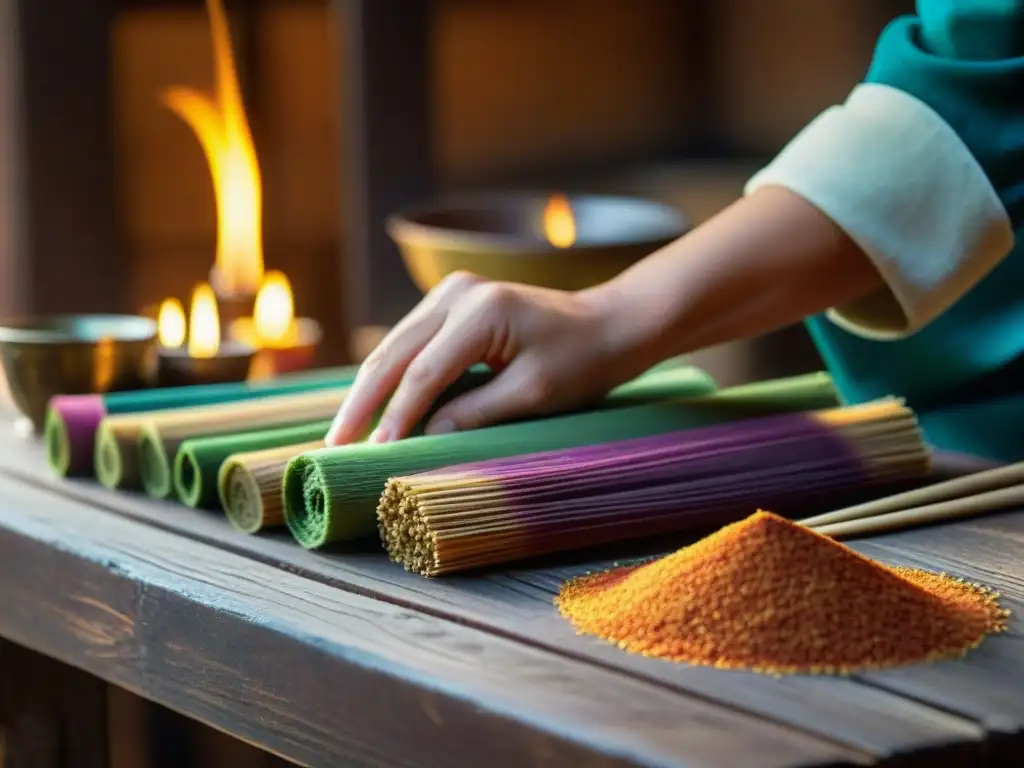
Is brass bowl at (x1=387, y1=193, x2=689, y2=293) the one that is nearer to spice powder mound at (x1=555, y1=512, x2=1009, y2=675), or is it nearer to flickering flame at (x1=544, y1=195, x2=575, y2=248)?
flickering flame at (x1=544, y1=195, x2=575, y2=248)

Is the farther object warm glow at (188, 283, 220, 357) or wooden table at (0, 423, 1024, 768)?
warm glow at (188, 283, 220, 357)

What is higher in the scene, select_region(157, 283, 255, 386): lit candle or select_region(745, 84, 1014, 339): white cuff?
select_region(745, 84, 1014, 339): white cuff

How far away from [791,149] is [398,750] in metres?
0.64

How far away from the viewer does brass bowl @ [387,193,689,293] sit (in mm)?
1254

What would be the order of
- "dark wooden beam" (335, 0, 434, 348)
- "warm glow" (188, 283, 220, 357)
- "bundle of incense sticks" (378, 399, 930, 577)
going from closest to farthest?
1. "bundle of incense sticks" (378, 399, 930, 577)
2. "warm glow" (188, 283, 220, 357)
3. "dark wooden beam" (335, 0, 434, 348)

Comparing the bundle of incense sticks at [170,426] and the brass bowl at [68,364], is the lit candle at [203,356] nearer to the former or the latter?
the brass bowl at [68,364]

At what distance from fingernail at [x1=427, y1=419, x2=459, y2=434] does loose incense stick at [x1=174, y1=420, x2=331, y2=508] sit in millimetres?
82

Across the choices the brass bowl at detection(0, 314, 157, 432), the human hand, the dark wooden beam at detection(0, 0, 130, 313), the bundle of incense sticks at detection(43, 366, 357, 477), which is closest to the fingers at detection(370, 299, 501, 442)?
the human hand

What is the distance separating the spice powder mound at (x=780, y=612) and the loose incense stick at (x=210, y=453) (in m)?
0.31

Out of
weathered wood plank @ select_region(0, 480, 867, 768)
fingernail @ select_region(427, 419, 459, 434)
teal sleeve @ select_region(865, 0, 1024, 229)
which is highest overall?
teal sleeve @ select_region(865, 0, 1024, 229)

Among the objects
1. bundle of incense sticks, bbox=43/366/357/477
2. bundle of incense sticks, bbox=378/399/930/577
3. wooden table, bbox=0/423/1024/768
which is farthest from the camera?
bundle of incense sticks, bbox=43/366/357/477

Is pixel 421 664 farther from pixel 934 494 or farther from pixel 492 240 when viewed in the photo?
pixel 492 240

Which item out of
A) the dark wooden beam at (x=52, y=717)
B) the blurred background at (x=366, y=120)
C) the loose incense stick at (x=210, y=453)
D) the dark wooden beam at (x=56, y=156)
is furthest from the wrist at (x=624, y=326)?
the dark wooden beam at (x=56, y=156)

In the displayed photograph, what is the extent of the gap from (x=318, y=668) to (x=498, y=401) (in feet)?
1.06
